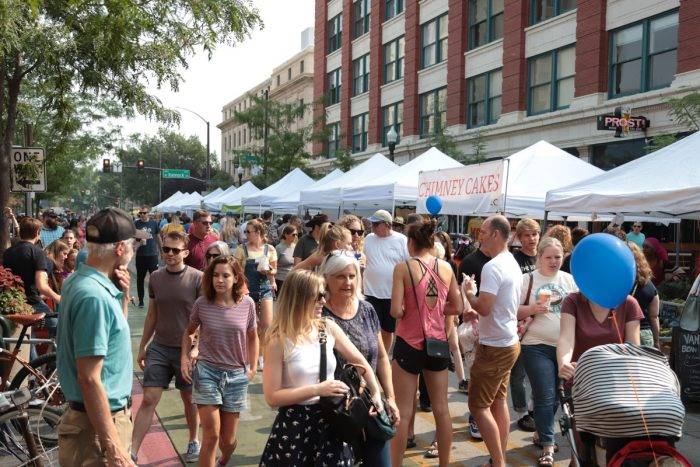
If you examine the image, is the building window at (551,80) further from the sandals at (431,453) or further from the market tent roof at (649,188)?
the sandals at (431,453)

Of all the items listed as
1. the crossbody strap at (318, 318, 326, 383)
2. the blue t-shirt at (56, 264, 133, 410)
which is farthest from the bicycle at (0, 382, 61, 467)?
the crossbody strap at (318, 318, 326, 383)

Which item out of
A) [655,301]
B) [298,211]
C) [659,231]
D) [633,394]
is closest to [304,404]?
[633,394]

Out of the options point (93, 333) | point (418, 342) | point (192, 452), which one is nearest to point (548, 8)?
point (418, 342)

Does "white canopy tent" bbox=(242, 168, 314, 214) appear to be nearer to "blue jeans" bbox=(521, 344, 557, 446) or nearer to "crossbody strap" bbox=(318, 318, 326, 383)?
"blue jeans" bbox=(521, 344, 557, 446)

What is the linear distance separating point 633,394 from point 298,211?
1894 cm

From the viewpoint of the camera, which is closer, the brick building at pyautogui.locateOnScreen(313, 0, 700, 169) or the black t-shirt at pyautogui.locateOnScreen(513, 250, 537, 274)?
the black t-shirt at pyautogui.locateOnScreen(513, 250, 537, 274)

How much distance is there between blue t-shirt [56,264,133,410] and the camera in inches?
110

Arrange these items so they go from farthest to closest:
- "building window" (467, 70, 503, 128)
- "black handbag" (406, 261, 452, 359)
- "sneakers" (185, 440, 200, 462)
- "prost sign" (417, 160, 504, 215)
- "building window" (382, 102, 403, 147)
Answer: "building window" (382, 102, 403, 147) < "building window" (467, 70, 503, 128) < "prost sign" (417, 160, 504, 215) < "sneakers" (185, 440, 200, 462) < "black handbag" (406, 261, 452, 359)

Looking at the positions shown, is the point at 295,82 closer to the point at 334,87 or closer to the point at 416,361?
the point at 334,87

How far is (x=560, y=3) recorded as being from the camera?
22.0m

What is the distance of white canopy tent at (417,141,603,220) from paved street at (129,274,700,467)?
4860mm

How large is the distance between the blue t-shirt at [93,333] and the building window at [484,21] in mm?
24079

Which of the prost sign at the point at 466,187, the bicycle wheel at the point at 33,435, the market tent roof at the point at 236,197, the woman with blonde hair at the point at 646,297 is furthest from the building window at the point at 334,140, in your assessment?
the bicycle wheel at the point at 33,435

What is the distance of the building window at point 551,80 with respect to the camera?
21422 mm
